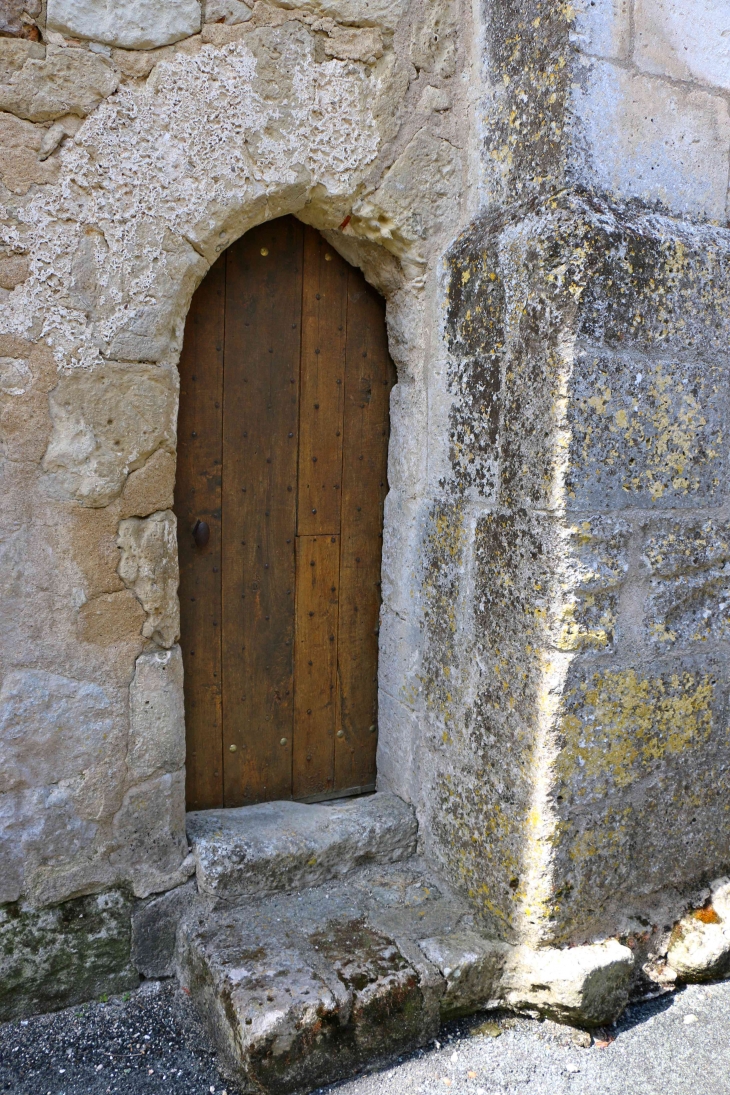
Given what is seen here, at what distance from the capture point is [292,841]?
7.18 ft

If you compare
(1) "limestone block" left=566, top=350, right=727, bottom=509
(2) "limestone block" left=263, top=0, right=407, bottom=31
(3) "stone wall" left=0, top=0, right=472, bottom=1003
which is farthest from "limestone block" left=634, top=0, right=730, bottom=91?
(1) "limestone block" left=566, top=350, right=727, bottom=509

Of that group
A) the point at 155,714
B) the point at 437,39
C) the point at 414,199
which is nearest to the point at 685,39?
the point at 437,39

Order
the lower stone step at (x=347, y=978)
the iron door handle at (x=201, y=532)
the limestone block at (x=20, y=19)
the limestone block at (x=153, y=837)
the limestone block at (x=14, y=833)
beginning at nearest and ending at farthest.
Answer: the limestone block at (x=20, y=19) → the lower stone step at (x=347, y=978) → the limestone block at (x=14, y=833) → the limestone block at (x=153, y=837) → the iron door handle at (x=201, y=532)

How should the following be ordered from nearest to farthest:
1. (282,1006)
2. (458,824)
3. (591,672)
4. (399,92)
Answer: (282,1006), (591,672), (399,92), (458,824)

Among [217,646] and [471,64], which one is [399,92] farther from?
[217,646]

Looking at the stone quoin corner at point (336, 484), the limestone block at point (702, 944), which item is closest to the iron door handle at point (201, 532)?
the stone quoin corner at point (336, 484)

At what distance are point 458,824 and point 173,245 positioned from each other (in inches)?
66.3

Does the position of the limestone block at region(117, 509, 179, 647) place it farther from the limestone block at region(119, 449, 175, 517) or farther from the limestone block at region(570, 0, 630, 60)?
the limestone block at region(570, 0, 630, 60)

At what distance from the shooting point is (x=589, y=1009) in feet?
6.41

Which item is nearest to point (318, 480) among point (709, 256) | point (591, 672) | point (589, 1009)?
point (591, 672)

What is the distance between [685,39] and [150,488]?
5.54 ft

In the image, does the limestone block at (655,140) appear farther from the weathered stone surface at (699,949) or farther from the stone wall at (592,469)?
the weathered stone surface at (699,949)

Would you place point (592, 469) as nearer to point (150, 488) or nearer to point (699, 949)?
point (150, 488)

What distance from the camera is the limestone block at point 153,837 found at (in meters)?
2.03
